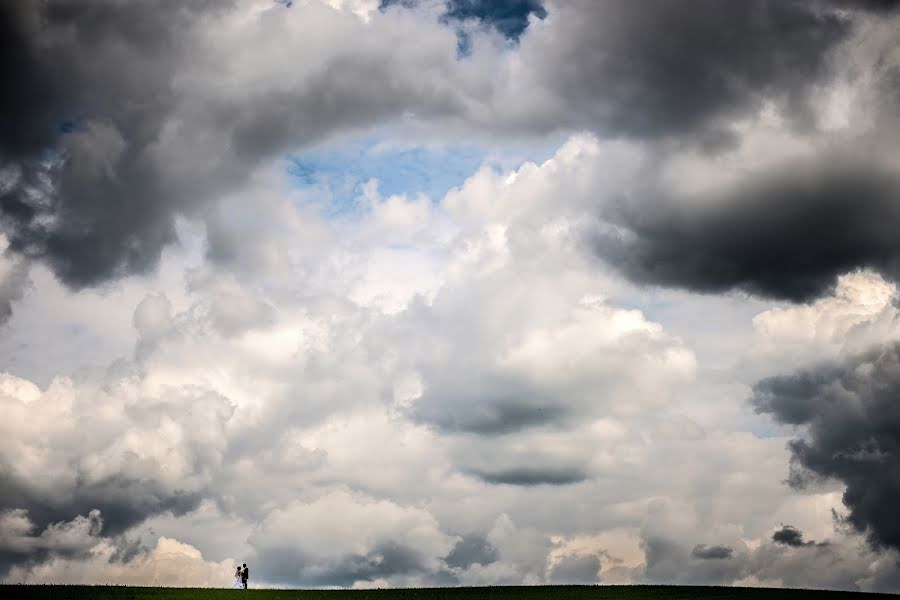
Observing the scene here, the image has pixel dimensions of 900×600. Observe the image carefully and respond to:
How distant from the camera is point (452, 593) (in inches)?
3059

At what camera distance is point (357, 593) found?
78.4 meters

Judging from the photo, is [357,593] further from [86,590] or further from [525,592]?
[86,590]

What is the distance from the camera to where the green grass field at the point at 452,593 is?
63594 millimetres

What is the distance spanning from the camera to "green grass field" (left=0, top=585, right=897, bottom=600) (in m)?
63.6

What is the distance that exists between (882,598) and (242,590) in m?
62.6

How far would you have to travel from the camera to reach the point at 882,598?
267 feet

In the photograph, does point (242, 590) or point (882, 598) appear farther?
point (882, 598)

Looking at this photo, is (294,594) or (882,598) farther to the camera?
(882,598)

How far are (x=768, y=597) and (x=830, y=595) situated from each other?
22.8ft

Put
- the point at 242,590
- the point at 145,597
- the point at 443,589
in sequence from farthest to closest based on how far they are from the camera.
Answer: the point at 443,589, the point at 242,590, the point at 145,597

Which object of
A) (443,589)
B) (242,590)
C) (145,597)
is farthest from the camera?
(443,589)

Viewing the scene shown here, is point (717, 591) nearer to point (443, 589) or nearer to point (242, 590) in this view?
point (443, 589)

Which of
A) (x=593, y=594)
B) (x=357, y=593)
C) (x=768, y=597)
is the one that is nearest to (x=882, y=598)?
(x=768, y=597)

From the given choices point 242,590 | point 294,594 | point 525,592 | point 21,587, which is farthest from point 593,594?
point 21,587
